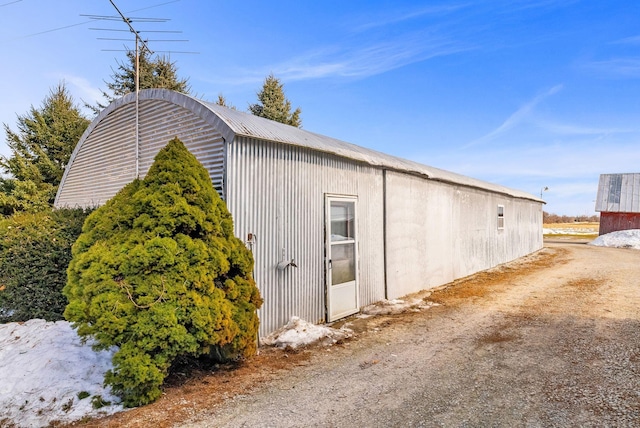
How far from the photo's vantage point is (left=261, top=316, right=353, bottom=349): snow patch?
4.74 meters

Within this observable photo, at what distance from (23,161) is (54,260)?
12011 millimetres

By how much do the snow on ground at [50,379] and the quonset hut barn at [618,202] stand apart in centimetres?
3098

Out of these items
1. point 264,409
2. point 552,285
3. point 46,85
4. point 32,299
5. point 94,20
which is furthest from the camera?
point 46,85

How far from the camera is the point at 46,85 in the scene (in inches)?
676

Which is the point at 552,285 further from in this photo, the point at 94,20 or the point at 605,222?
the point at 605,222

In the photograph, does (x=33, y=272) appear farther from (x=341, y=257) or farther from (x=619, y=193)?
(x=619, y=193)

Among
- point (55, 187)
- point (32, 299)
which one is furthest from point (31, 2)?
point (55, 187)

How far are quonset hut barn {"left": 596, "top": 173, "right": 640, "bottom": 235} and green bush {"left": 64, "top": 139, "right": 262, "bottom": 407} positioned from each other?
2965 cm

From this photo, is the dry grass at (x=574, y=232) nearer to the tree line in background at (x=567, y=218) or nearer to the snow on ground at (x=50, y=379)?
the tree line in background at (x=567, y=218)

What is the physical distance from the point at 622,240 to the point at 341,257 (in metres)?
23.8

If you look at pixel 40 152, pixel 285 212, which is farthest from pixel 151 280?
pixel 40 152

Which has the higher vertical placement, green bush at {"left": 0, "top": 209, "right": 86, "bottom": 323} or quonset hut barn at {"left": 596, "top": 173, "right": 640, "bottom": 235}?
quonset hut barn at {"left": 596, "top": 173, "right": 640, "bottom": 235}

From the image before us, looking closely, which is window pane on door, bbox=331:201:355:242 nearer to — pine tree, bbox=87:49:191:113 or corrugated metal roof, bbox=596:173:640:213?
pine tree, bbox=87:49:191:113

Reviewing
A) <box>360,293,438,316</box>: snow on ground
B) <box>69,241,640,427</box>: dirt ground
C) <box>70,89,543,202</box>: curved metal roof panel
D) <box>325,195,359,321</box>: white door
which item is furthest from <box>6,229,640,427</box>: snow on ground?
<box>70,89,543,202</box>: curved metal roof panel
